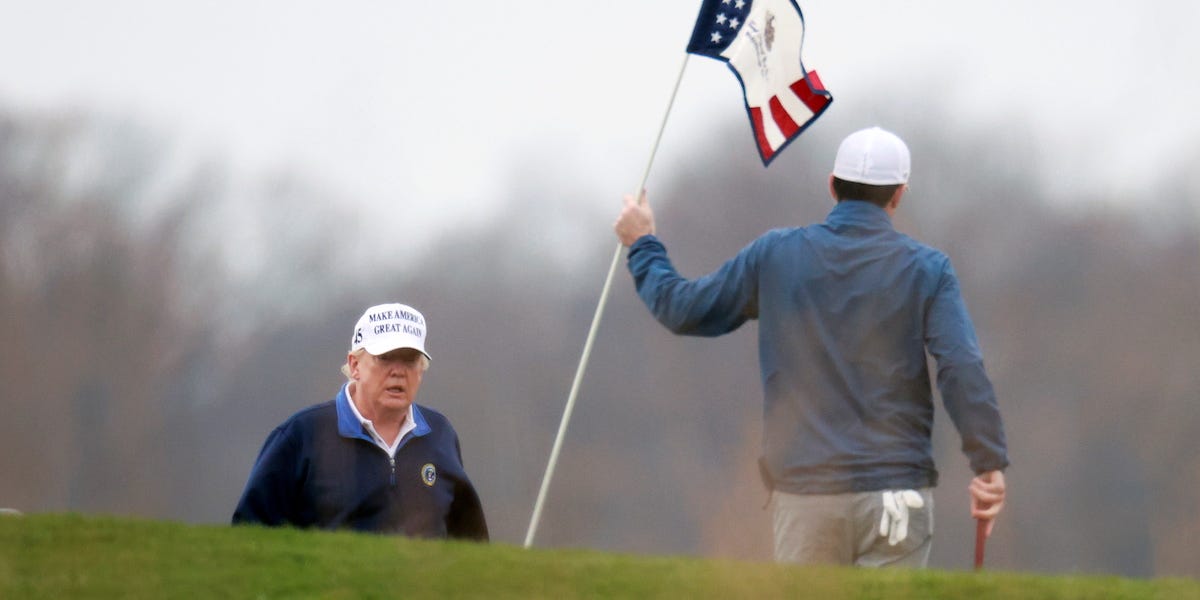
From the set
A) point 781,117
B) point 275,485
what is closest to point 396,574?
point 275,485

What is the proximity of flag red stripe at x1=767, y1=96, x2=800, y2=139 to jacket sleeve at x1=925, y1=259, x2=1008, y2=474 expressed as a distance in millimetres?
1586

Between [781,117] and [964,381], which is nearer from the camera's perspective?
[964,381]

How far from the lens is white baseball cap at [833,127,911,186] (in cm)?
601

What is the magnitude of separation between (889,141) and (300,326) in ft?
113

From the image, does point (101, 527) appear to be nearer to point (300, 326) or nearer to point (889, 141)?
point (889, 141)

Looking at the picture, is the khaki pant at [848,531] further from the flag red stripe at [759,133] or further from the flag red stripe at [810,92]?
the flag red stripe at [810,92]

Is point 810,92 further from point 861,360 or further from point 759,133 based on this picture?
point 861,360

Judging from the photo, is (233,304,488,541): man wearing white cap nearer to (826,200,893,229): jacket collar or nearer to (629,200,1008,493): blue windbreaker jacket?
(629,200,1008,493): blue windbreaker jacket

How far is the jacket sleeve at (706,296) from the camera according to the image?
6.04 metres

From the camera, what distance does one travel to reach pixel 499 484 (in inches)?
1565

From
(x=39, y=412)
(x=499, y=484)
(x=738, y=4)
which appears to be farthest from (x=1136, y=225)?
(x=738, y=4)

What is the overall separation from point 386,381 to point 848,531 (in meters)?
1.87

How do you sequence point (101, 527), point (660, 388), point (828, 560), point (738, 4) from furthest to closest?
1. point (660, 388)
2. point (738, 4)
3. point (828, 560)
4. point (101, 527)

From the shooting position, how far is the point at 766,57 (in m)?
7.42
